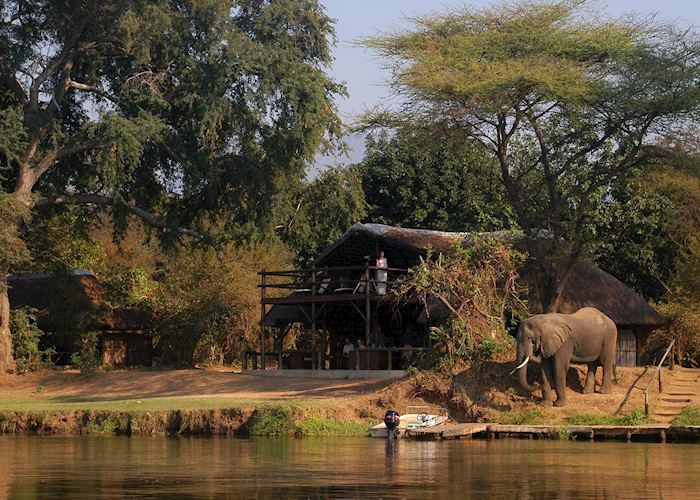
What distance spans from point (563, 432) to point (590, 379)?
4266 millimetres

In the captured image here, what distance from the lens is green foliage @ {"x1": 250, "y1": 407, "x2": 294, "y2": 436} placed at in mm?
30891

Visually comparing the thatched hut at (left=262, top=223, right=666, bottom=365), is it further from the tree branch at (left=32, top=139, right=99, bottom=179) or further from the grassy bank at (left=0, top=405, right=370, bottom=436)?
the grassy bank at (left=0, top=405, right=370, bottom=436)

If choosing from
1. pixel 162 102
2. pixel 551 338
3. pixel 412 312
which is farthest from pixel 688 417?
pixel 162 102

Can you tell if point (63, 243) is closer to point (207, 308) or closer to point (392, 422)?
point (207, 308)

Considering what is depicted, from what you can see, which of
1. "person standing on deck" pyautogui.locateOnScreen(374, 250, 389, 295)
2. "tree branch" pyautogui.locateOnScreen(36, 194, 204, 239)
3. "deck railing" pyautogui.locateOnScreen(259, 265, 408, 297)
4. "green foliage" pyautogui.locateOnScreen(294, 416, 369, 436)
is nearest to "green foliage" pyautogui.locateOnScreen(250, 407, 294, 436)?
"green foliage" pyautogui.locateOnScreen(294, 416, 369, 436)

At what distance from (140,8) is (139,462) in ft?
70.4

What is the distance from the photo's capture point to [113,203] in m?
45.8

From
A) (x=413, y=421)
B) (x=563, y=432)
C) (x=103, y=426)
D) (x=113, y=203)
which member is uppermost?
(x=113, y=203)

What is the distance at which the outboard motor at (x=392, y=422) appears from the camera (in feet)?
96.7

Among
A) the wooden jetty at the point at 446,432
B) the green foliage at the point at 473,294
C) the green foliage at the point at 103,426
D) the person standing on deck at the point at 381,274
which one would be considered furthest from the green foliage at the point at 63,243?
the wooden jetty at the point at 446,432

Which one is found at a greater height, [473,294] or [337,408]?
[473,294]

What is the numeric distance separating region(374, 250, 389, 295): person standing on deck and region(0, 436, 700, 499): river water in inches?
423

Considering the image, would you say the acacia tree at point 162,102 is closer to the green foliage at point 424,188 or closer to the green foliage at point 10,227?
the green foliage at point 10,227

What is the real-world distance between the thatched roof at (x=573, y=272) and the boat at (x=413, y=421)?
28.8 feet
